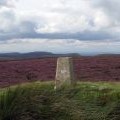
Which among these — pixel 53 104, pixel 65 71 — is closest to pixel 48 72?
pixel 65 71

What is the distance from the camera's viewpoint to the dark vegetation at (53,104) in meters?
10.8

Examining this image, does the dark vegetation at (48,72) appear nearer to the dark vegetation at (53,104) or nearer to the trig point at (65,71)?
the trig point at (65,71)

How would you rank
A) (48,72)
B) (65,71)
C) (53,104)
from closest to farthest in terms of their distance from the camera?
(53,104)
(65,71)
(48,72)

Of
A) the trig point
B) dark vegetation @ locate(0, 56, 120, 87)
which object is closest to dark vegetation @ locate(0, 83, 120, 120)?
the trig point

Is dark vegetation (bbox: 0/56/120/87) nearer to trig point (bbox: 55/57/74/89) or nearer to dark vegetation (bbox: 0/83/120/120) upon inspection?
trig point (bbox: 55/57/74/89)

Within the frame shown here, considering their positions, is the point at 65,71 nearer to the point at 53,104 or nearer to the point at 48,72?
the point at 53,104

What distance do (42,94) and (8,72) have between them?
415 centimetres

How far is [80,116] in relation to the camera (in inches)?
422

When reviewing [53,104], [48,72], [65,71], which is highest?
[65,71]

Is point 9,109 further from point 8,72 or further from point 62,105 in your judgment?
point 8,72

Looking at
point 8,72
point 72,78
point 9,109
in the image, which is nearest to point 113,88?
point 72,78

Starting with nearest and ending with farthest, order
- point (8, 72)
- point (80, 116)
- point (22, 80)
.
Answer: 1. point (80, 116)
2. point (22, 80)
3. point (8, 72)

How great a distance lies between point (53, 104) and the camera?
10.9 metres

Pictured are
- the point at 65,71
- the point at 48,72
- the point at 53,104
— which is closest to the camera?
the point at 53,104
